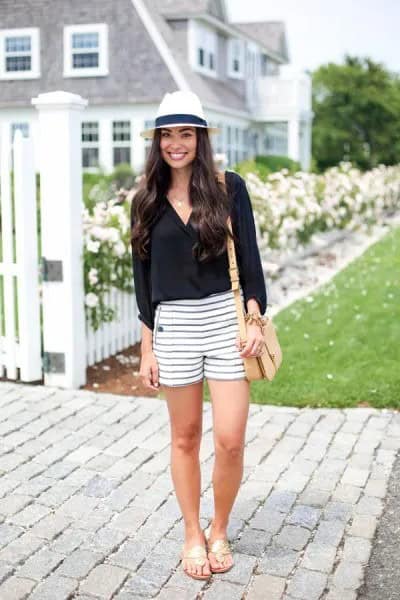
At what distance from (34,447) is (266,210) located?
244 inches

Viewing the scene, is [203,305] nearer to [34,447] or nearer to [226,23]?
[34,447]

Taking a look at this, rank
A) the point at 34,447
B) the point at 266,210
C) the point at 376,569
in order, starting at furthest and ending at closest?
the point at 266,210 < the point at 34,447 < the point at 376,569

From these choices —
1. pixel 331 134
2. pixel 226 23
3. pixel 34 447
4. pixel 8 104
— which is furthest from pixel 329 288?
pixel 331 134

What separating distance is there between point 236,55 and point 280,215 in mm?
21042

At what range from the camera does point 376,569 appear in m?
3.77

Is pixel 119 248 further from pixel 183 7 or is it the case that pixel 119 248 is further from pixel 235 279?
pixel 183 7

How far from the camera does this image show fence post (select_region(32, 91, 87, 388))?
641cm

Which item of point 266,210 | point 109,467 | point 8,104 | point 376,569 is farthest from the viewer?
point 8,104

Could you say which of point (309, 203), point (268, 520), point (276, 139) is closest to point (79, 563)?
point (268, 520)

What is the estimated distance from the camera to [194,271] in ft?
11.5

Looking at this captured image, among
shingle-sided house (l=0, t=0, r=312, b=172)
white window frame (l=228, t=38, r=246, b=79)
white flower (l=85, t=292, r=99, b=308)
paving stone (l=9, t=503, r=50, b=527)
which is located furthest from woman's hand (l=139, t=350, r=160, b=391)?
white window frame (l=228, t=38, r=246, b=79)

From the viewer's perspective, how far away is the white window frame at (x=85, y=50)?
26.5m

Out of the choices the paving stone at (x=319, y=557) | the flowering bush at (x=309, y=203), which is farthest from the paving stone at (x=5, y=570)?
the flowering bush at (x=309, y=203)

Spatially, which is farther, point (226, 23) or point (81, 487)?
point (226, 23)
